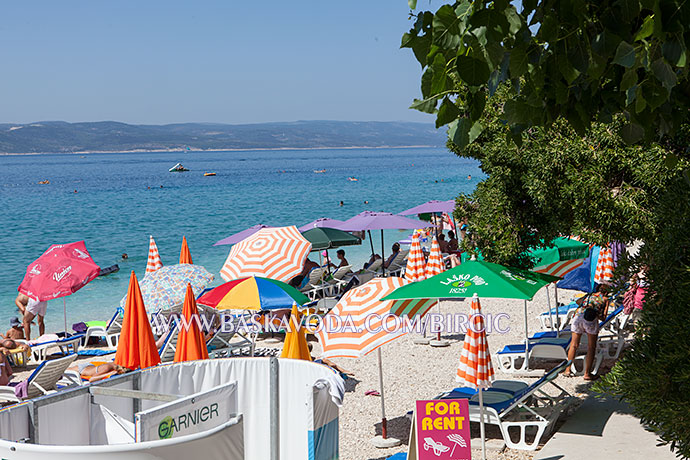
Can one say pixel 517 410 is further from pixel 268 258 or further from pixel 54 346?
pixel 54 346

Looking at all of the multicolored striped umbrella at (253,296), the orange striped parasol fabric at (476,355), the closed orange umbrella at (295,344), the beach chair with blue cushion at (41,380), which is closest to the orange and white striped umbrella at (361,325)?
the closed orange umbrella at (295,344)

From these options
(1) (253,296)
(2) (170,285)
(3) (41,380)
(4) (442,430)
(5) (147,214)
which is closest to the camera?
(4) (442,430)

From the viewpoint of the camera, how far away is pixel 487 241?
8461mm

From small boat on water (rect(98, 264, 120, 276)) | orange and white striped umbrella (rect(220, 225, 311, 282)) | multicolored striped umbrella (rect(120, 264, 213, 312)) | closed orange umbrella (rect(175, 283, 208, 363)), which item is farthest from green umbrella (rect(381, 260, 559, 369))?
small boat on water (rect(98, 264, 120, 276))

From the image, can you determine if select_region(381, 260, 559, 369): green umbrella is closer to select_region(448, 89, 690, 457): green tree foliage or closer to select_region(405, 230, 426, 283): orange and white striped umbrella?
select_region(448, 89, 690, 457): green tree foliage

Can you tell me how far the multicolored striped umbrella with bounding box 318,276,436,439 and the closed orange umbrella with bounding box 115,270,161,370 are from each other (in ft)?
9.28

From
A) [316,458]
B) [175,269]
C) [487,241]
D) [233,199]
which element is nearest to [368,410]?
A: [487,241]

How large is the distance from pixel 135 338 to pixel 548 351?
18.4 feet

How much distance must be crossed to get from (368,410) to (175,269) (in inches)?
204

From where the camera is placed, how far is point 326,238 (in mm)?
18641

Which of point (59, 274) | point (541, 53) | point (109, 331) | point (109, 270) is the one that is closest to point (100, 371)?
point (59, 274)

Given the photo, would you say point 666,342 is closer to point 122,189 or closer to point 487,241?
point 487,241

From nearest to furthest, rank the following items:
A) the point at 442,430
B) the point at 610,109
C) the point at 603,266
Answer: the point at 610,109
the point at 442,430
the point at 603,266

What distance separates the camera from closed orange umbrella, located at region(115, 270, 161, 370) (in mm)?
9539
